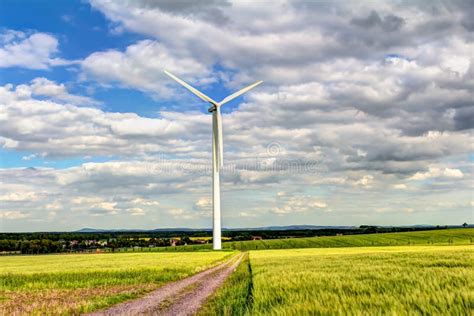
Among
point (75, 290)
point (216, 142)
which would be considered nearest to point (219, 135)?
point (216, 142)

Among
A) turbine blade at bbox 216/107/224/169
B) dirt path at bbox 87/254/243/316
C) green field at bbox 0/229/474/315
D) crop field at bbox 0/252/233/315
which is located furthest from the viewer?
turbine blade at bbox 216/107/224/169

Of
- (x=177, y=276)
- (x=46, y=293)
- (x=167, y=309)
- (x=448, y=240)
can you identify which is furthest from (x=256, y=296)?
(x=448, y=240)

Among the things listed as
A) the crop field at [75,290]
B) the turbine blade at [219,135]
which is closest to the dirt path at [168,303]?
the crop field at [75,290]

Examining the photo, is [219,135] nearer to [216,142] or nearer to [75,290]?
[216,142]

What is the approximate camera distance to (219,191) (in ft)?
290

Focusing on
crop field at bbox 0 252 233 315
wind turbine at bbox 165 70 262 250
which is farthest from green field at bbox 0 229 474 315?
wind turbine at bbox 165 70 262 250

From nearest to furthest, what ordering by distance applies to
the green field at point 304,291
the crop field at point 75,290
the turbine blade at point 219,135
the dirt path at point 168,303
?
the green field at point 304,291 < the dirt path at point 168,303 < the crop field at point 75,290 < the turbine blade at point 219,135

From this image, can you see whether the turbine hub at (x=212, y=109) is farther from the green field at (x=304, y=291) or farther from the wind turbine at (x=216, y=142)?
the green field at (x=304, y=291)

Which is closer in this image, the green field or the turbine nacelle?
the green field

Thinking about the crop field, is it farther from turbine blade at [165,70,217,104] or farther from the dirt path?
turbine blade at [165,70,217,104]

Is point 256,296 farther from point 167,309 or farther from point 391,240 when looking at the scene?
point 391,240

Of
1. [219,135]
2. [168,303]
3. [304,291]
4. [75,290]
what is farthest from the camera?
[219,135]

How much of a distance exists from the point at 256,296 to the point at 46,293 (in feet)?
54.1

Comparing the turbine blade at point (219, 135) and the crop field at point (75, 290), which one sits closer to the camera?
the crop field at point (75, 290)
